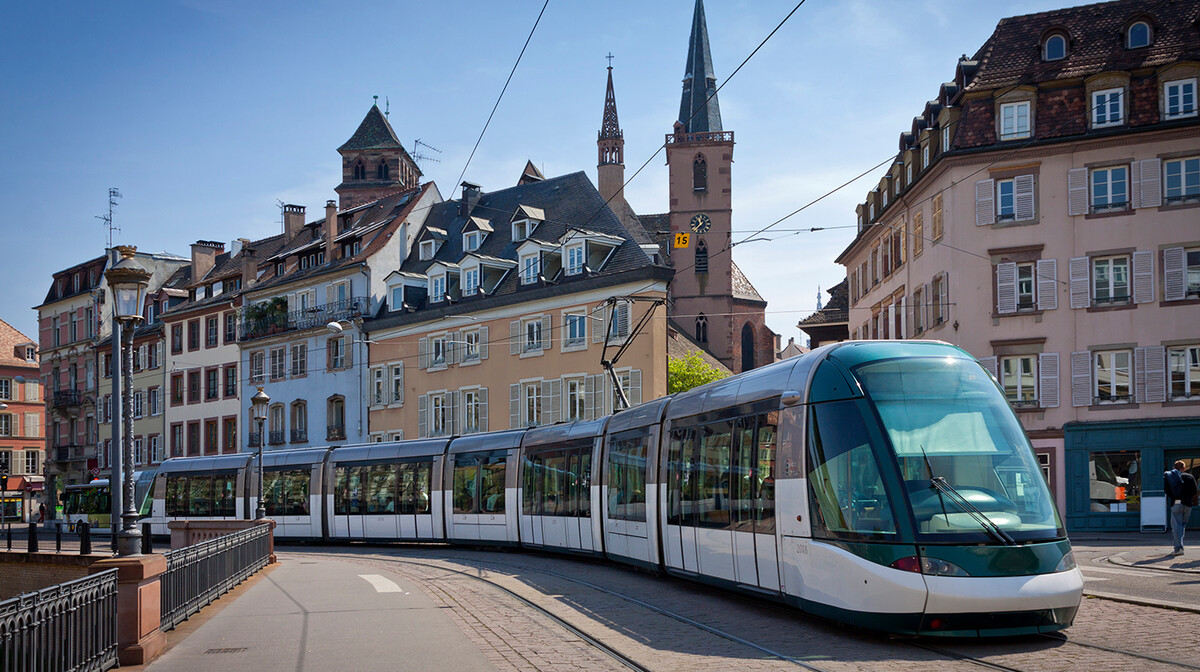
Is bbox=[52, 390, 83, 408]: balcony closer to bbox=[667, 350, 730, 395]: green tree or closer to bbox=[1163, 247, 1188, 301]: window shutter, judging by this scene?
bbox=[667, 350, 730, 395]: green tree

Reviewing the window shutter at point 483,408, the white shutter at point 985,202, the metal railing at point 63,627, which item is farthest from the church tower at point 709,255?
the metal railing at point 63,627

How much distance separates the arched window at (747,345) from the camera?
88.7 m

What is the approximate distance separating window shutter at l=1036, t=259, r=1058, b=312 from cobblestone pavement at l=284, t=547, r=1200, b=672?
869 inches

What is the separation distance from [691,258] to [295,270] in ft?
109

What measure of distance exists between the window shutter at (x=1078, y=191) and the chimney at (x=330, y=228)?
119ft

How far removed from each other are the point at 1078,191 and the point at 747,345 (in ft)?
177

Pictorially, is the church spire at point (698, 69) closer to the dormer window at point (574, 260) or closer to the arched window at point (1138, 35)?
the dormer window at point (574, 260)

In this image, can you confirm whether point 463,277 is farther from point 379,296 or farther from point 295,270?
point 295,270

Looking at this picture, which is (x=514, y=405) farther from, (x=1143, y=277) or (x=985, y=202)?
(x=1143, y=277)

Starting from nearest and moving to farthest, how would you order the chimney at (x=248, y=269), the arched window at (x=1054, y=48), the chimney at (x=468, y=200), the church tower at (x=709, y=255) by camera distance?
the arched window at (x=1054, y=48)
the chimney at (x=468, y=200)
the chimney at (x=248, y=269)
the church tower at (x=709, y=255)

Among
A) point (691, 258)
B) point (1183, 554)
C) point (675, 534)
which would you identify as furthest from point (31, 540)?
point (691, 258)

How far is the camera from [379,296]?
56281 mm

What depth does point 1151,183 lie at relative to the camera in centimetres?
3466

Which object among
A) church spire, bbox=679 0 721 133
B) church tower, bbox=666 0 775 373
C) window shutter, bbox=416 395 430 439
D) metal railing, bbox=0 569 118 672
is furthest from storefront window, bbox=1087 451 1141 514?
church spire, bbox=679 0 721 133
